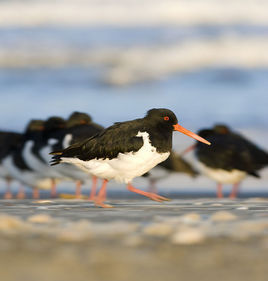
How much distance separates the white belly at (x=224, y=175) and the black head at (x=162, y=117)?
530 centimetres

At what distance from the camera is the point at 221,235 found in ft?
16.1

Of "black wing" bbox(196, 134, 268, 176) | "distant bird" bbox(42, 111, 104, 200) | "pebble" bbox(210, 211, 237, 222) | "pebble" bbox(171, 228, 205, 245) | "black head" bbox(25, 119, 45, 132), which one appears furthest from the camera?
"black head" bbox(25, 119, 45, 132)

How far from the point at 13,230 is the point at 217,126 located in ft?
34.4

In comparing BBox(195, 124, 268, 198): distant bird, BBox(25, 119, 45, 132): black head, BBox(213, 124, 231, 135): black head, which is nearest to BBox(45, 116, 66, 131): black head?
BBox(25, 119, 45, 132): black head

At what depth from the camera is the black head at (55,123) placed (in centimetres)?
1492

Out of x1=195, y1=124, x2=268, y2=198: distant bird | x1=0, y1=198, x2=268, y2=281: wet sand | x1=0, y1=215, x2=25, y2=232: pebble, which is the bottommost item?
x1=0, y1=198, x2=268, y2=281: wet sand

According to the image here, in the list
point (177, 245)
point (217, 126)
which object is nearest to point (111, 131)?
point (177, 245)

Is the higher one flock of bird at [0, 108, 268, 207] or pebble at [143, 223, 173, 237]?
flock of bird at [0, 108, 268, 207]

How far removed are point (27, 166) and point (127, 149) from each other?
26.1 feet

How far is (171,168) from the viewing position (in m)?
15.3

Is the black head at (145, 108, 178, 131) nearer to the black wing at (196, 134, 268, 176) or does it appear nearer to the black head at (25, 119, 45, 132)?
the black wing at (196, 134, 268, 176)

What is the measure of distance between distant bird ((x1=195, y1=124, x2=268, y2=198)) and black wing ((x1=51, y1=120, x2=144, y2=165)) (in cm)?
565

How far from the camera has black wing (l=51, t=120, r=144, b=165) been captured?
830cm

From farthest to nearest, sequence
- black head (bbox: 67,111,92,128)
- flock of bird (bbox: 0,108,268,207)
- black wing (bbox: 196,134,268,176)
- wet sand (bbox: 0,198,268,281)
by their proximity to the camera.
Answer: black wing (bbox: 196,134,268,176) → black head (bbox: 67,111,92,128) → flock of bird (bbox: 0,108,268,207) → wet sand (bbox: 0,198,268,281)
